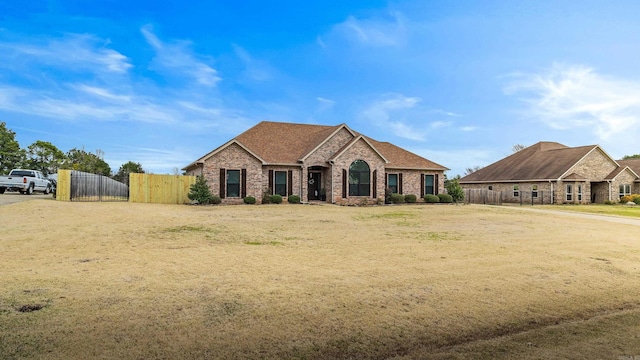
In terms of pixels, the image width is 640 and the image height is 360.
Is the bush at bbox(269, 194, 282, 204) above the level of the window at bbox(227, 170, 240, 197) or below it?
below

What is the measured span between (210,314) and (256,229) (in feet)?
31.9

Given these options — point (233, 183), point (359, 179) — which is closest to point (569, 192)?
point (359, 179)

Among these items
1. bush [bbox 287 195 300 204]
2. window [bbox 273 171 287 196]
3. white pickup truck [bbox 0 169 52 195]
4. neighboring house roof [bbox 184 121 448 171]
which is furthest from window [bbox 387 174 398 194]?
white pickup truck [bbox 0 169 52 195]

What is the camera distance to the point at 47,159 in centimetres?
6088

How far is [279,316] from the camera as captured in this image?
6082mm

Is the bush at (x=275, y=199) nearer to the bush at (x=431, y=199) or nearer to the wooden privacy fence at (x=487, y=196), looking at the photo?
the bush at (x=431, y=199)

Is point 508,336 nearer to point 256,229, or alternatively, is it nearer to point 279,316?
point 279,316

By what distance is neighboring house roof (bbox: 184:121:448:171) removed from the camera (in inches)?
1254

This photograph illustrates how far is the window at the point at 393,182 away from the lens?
34.7 m

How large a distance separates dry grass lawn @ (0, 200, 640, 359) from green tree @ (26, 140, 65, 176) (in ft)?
181

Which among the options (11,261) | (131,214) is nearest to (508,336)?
(11,261)

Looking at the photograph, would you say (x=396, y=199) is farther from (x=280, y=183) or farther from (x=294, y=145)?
(x=294, y=145)

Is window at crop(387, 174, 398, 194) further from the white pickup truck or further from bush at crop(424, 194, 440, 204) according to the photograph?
the white pickup truck

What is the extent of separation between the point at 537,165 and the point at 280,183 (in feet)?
99.1
